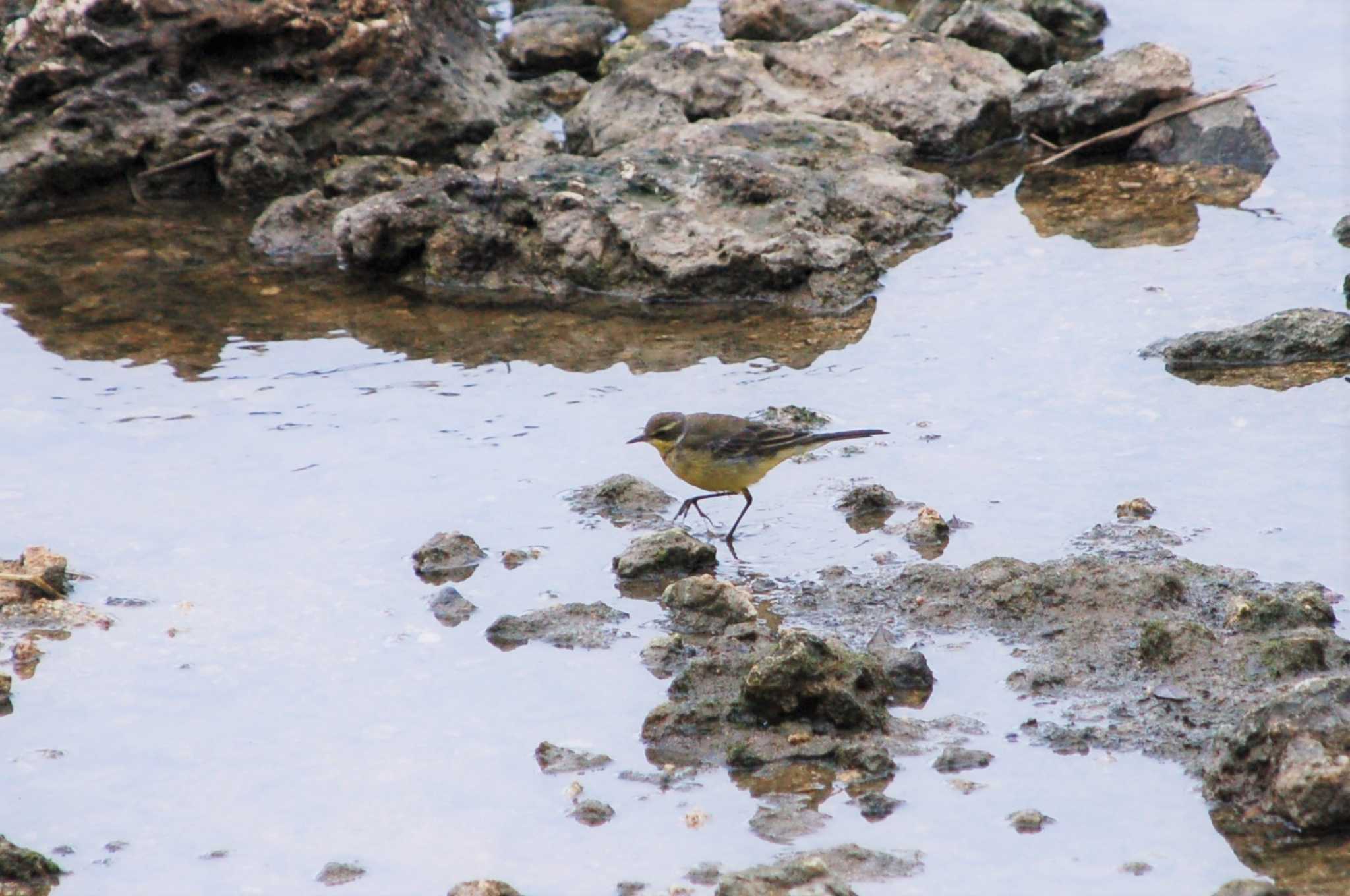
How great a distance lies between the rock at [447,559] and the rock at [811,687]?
189 centimetres

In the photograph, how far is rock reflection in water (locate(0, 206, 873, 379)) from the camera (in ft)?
32.0

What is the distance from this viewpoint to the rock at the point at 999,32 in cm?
1355

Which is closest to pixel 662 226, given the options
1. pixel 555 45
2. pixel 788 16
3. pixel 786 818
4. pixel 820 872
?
pixel 788 16

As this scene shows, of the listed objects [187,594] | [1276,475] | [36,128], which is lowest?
[1276,475]

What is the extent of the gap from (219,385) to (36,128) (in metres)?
4.20

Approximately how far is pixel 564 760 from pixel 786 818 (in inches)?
34.8

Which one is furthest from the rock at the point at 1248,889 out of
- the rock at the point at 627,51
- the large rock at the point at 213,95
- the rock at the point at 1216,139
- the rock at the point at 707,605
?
the rock at the point at 627,51

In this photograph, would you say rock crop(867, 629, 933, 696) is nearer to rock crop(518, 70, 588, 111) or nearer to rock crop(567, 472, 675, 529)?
rock crop(567, 472, 675, 529)

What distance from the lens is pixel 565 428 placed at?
8.76 meters

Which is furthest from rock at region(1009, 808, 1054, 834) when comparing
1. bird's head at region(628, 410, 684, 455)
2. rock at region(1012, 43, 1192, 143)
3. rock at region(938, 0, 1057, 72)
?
rock at region(938, 0, 1057, 72)

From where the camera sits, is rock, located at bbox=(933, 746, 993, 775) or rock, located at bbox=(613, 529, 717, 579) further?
rock, located at bbox=(613, 529, 717, 579)

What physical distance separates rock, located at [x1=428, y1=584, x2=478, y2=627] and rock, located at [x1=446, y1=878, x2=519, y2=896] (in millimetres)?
2059

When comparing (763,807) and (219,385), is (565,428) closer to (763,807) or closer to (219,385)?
(219,385)

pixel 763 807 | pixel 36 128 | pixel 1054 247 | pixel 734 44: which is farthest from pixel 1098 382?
pixel 36 128
